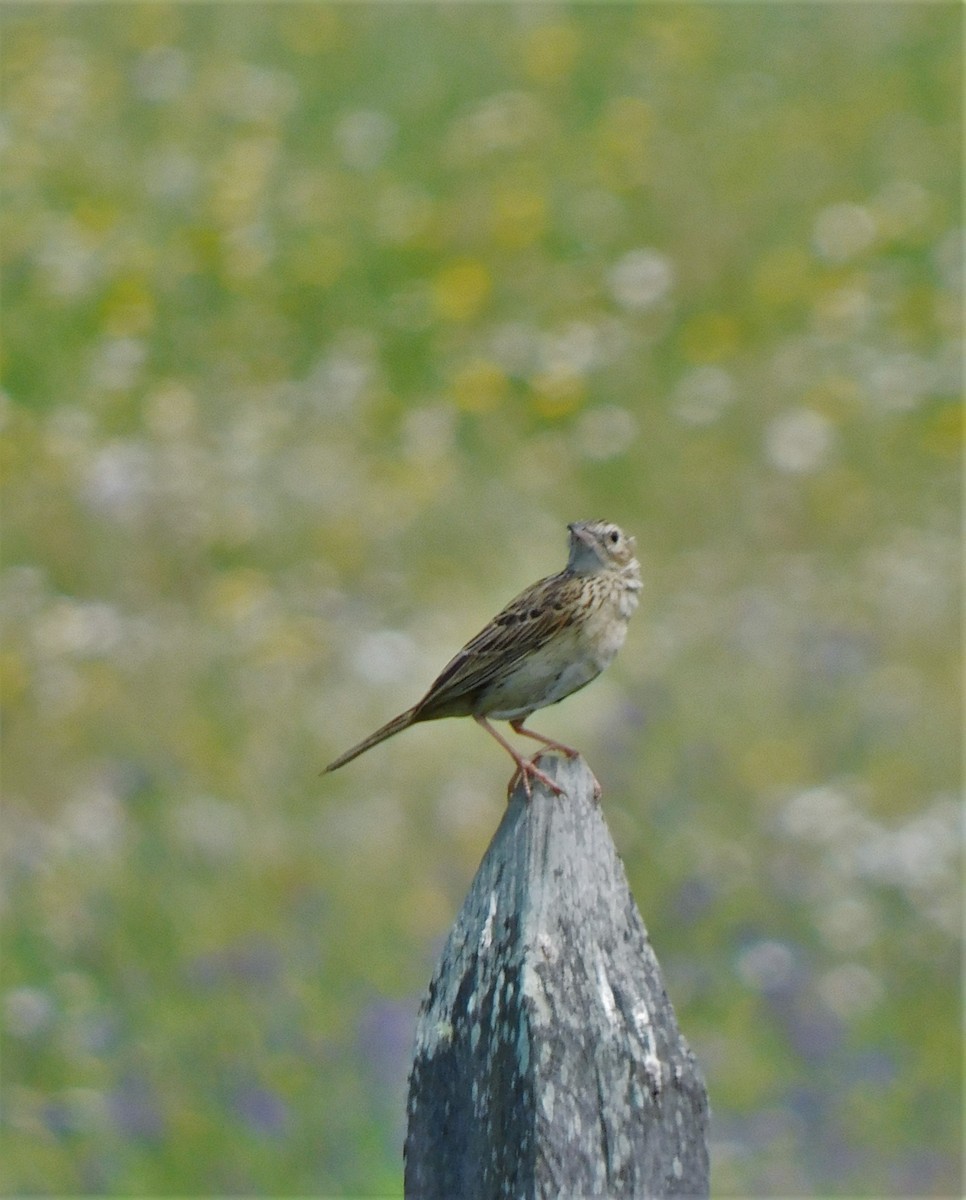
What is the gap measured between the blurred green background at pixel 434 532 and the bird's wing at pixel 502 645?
2200 mm

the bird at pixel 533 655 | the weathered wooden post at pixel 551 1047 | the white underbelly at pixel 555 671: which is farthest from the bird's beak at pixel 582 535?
the weathered wooden post at pixel 551 1047

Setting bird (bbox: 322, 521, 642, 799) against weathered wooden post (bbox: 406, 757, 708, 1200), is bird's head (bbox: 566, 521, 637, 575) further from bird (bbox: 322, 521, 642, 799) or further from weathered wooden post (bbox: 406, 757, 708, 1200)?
weathered wooden post (bbox: 406, 757, 708, 1200)

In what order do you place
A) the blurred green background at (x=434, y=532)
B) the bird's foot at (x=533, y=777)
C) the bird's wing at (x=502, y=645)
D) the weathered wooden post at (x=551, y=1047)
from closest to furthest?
the weathered wooden post at (x=551, y=1047), the bird's foot at (x=533, y=777), the bird's wing at (x=502, y=645), the blurred green background at (x=434, y=532)

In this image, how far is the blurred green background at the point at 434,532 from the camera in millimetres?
7012

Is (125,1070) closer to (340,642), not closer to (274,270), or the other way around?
(340,642)

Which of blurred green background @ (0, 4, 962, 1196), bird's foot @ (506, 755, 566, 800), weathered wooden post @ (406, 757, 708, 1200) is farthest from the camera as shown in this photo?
blurred green background @ (0, 4, 962, 1196)

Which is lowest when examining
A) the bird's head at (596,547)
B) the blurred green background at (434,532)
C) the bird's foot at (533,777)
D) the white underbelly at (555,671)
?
the bird's foot at (533,777)

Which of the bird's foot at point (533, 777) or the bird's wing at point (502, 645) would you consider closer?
the bird's foot at point (533, 777)

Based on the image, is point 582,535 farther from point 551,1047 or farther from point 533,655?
point 551,1047

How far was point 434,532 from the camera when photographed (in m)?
9.77

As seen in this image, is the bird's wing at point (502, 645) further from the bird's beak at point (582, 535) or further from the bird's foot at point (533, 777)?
the bird's foot at point (533, 777)

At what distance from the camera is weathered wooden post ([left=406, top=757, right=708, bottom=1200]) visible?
8.89 ft

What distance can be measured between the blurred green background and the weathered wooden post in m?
3.62

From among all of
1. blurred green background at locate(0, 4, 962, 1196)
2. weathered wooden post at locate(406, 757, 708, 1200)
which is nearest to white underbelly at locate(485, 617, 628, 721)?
weathered wooden post at locate(406, 757, 708, 1200)
